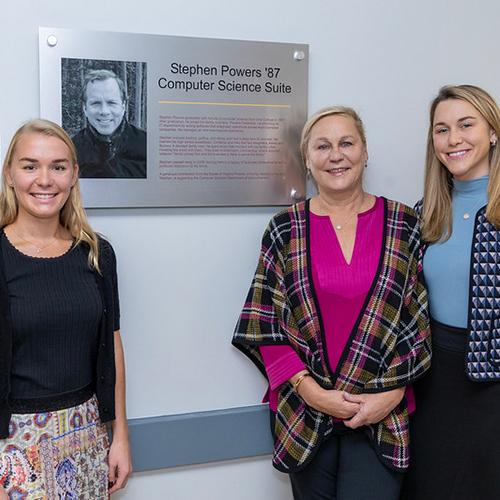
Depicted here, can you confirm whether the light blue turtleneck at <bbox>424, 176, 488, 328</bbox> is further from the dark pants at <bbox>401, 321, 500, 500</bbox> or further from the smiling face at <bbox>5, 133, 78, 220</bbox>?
the smiling face at <bbox>5, 133, 78, 220</bbox>

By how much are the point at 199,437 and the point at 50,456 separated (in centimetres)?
57

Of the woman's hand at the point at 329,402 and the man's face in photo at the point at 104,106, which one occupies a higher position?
the man's face in photo at the point at 104,106

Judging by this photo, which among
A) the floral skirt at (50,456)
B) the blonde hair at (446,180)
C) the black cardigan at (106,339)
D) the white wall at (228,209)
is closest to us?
the floral skirt at (50,456)

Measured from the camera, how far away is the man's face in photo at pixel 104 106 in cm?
168

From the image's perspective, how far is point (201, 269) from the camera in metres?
1.86

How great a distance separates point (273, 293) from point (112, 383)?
0.46 meters

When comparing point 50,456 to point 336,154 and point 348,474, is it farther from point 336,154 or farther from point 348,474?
point 336,154

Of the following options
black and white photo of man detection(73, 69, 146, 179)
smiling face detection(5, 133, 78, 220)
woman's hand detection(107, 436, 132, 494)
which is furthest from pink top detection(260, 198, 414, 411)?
smiling face detection(5, 133, 78, 220)

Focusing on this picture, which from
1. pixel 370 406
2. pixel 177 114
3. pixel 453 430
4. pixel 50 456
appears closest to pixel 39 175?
pixel 177 114

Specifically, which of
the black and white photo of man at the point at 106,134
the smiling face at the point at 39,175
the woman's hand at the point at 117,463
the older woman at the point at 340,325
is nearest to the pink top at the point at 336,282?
the older woman at the point at 340,325

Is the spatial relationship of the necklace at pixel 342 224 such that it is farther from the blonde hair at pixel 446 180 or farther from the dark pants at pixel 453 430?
the dark pants at pixel 453 430

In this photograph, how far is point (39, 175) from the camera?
142 cm

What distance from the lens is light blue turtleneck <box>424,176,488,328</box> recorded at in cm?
162

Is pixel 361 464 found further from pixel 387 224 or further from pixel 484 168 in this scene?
pixel 484 168
